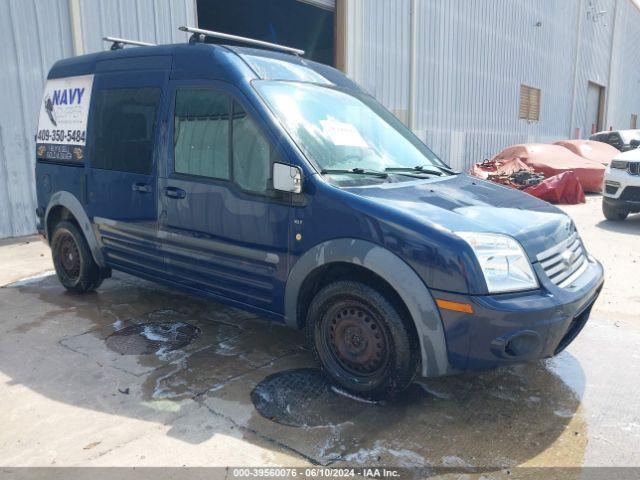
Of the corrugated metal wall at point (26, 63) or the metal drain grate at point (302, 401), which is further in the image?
the corrugated metal wall at point (26, 63)

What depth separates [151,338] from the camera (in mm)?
4102

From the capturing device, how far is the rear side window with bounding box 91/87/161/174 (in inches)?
161

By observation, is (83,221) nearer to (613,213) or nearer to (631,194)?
(631,194)

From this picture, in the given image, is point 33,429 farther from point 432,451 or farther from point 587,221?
point 587,221

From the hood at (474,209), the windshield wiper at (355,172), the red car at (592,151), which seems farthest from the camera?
the red car at (592,151)

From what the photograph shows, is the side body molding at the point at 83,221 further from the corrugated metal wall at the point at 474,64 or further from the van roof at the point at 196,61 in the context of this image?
the corrugated metal wall at the point at 474,64

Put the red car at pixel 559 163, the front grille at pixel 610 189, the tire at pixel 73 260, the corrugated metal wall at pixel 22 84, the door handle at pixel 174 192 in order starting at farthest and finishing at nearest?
the red car at pixel 559 163
the front grille at pixel 610 189
the corrugated metal wall at pixel 22 84
the tire at pixel 73 260
the door handle at pixel 174 192

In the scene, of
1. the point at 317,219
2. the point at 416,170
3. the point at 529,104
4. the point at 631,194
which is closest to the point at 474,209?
the point at 416,170

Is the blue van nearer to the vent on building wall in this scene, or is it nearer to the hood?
the hood

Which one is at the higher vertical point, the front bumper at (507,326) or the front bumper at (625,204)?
the front bumper at (507,326)

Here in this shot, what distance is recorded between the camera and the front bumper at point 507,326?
268 cm

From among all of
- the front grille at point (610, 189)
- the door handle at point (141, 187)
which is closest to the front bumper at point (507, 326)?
the door handle at point (141, 187)

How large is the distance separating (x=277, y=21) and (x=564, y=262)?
13.9 metres

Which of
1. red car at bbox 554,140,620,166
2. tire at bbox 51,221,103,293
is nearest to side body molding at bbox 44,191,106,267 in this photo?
tire at bbox 51,221,103,293
